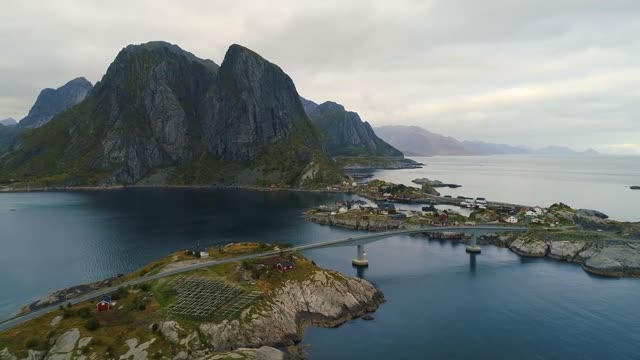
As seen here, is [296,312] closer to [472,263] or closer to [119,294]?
[119,294]

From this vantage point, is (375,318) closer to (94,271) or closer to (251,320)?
(251,320)

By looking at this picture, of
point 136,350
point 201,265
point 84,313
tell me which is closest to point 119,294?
point 84,313

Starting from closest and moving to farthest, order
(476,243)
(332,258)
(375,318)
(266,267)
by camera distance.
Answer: (375,318), (266,267), (332,258), (476,243)

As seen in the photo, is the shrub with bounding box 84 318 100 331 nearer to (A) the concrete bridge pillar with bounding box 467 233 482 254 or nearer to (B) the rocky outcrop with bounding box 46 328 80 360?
(B) the rocky outcrop with bounding box 46 328 80 360

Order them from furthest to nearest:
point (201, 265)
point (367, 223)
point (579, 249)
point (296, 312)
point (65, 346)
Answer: point (367, 223) → point (579, 249) → point (201, 265) → point (296, 312) → point (65, 346)

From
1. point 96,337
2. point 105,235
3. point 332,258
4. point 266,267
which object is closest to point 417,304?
point 266,267

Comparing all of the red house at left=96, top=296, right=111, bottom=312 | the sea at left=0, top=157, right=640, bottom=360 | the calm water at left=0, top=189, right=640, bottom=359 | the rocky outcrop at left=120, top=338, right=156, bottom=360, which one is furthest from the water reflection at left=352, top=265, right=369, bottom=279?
the red house at left=96, top=296, right=111, bottom=312
